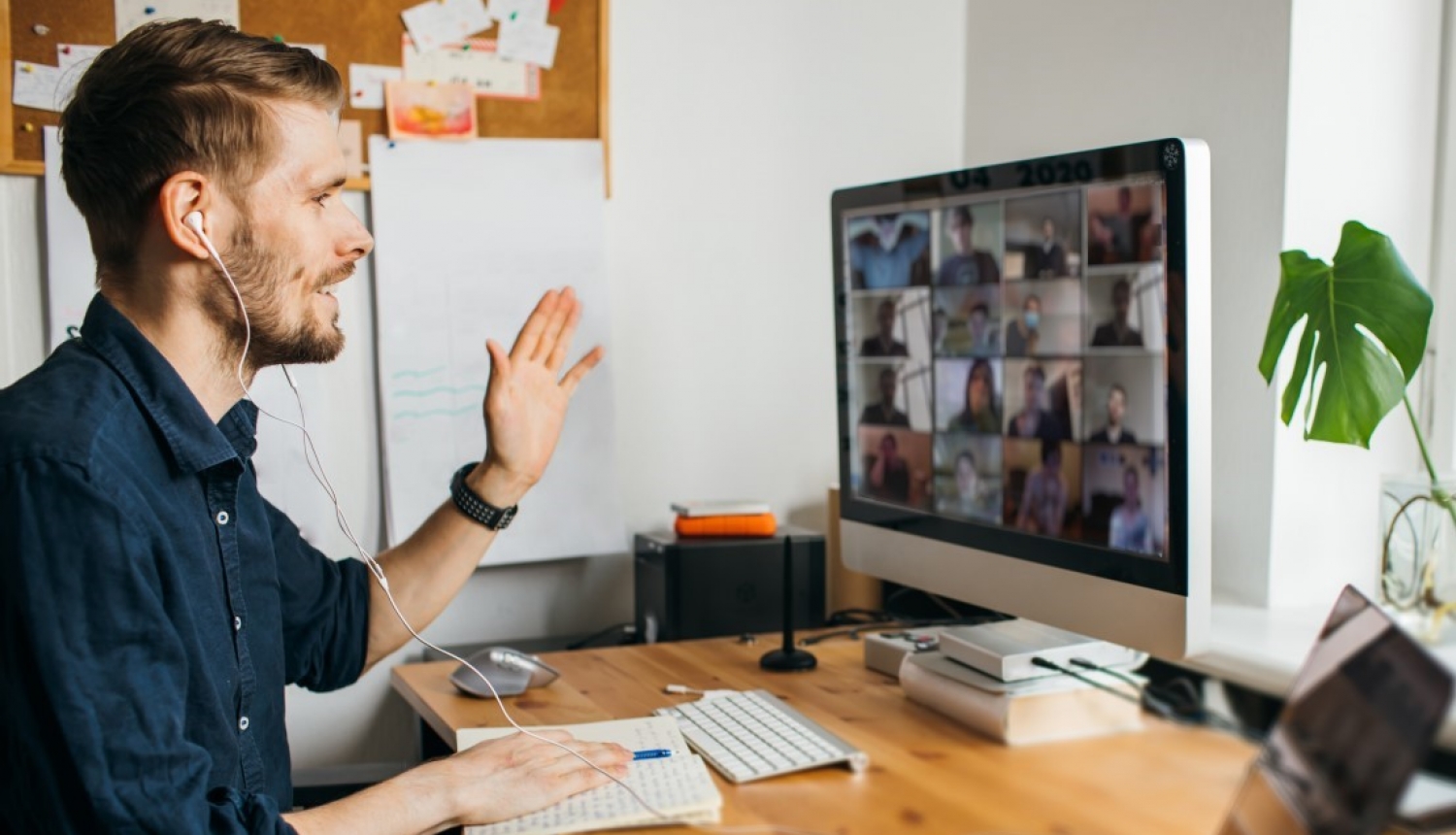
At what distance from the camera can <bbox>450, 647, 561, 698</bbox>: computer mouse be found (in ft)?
5.19

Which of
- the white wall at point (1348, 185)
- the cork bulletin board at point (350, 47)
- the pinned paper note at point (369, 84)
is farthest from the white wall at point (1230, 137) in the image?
the pinned paper note at point (369, 84)

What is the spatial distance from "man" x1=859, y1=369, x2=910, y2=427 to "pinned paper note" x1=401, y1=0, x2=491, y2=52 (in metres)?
0.95

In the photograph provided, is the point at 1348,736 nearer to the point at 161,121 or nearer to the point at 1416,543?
the point at 1416,543

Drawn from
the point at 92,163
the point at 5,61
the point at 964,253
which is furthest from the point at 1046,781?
the point at 5,61

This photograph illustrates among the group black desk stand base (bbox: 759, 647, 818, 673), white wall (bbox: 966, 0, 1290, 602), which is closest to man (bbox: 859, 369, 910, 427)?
black desk stand base (bbox: 759, 647, 818, 673)

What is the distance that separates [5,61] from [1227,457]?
1877 mm

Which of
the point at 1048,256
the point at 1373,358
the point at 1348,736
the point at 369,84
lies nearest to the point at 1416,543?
the point at 1373,358

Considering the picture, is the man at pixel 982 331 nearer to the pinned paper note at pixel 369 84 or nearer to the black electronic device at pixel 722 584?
the black electronic device at pixel 722 584

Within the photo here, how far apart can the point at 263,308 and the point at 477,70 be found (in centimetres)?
96

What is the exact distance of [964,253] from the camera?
4.85 ft

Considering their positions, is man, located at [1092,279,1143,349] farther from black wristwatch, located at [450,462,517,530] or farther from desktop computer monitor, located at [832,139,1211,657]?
black wristwatch, located at [450,462,517,530]

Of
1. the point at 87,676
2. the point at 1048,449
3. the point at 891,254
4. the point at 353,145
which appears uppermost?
the point at 353,145

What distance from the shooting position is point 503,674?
5.24ft

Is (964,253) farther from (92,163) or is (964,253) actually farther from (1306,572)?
(92,163)
